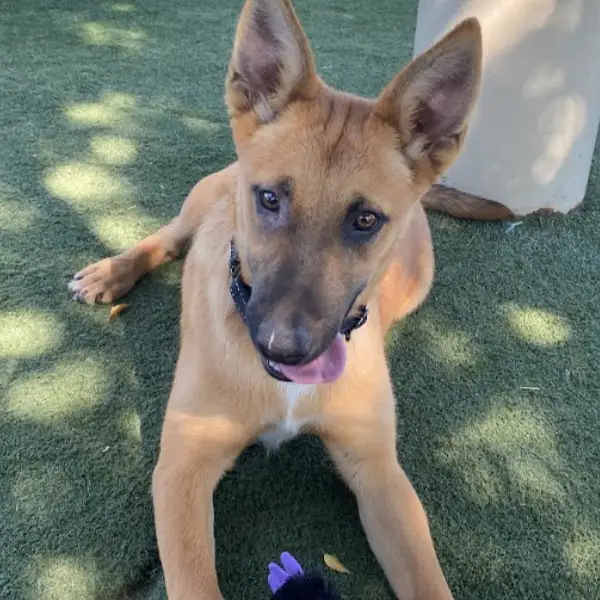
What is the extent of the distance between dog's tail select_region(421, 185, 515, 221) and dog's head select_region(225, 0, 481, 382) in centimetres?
216

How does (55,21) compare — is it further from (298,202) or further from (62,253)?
(298,202)

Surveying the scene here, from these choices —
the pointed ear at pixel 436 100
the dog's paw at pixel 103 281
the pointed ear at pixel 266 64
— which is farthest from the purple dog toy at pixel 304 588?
the dog's paw at pixel 103 281

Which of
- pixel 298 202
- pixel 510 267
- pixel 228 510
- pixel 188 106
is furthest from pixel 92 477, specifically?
pixel 188 106

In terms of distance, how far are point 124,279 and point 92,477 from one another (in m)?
1.21

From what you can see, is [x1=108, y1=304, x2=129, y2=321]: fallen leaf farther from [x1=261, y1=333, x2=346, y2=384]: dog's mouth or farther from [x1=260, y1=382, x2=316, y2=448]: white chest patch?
[x1=261, y1=333, x2=346, y2=384]: dog's mouth

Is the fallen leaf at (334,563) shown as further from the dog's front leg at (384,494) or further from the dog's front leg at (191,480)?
the dog's front leg at (191,480)

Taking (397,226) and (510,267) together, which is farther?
(510,267)

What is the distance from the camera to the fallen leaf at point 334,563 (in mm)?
2652

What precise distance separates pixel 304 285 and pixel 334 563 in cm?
109

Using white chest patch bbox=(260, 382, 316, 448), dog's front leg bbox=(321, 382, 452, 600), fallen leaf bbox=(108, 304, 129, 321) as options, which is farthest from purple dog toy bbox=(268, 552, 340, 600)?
fallen leaf bbox=(108, 304, 129, 321)

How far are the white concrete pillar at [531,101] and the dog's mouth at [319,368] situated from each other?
7.48 ft

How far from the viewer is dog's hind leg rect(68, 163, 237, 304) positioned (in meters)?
3.68

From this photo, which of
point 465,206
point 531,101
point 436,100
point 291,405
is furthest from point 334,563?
point 531,101

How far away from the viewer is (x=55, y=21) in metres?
6.95
